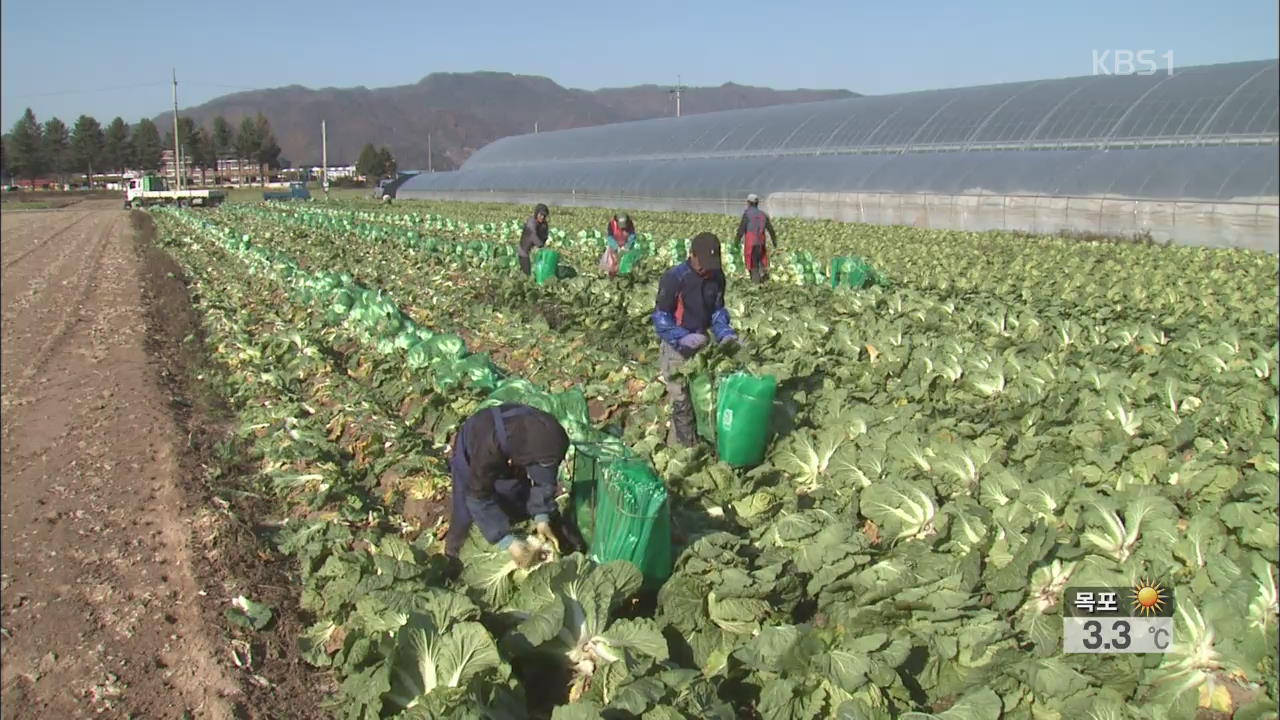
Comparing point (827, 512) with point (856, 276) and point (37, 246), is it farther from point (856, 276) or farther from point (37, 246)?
point (37, 246)

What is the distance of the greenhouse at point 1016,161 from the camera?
2200 cm

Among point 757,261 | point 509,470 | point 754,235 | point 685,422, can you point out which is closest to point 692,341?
point 685,422

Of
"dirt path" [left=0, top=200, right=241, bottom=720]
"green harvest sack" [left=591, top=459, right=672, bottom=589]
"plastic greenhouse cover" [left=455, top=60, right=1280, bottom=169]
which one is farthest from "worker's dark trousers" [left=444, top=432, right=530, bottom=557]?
"plastic greenhouse cover" [left=455, top=60, right=1280, bottom=169]

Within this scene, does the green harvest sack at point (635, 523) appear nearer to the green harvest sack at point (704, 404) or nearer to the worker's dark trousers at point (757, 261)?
the green harvest sack at point (704, 404)

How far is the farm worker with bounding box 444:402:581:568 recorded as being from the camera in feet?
14.3

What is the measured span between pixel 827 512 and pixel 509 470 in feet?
5.38

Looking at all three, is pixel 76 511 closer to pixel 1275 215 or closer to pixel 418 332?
pixel 418 332

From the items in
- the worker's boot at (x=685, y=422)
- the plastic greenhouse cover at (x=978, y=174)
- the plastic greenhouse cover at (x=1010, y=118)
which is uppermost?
the plastic greenhouse cover at (x=1010, y=118)

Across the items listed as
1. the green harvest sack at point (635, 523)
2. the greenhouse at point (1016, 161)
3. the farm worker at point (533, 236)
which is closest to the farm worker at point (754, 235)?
the farm worker at point (533, 236)

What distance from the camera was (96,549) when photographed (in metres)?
5.82

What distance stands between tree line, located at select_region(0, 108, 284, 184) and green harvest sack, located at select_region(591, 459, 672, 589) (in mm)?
95081

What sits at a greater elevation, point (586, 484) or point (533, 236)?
point (533, 236)

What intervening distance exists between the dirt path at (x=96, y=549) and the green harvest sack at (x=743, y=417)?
303cm

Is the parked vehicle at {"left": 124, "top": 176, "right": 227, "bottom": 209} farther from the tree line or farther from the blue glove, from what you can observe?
the blue glove
